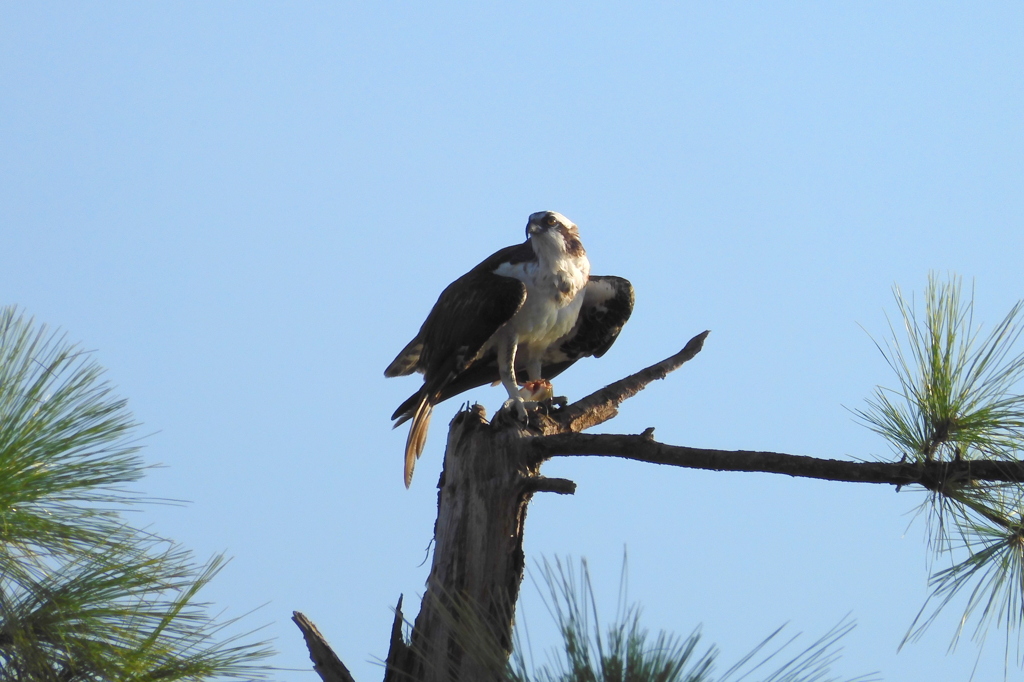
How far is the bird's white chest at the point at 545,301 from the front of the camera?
5.25 m

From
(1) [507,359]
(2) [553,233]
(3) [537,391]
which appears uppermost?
(2) [553,233]

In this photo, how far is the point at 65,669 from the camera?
2750mm

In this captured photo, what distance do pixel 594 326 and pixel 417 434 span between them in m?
1.22

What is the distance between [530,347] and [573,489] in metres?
2.09

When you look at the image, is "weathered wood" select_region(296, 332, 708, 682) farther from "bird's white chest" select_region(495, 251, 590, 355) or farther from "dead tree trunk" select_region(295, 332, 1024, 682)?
"bird's white chest" select_region(495, 251, 590, 355)

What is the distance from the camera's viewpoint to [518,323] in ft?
17.2

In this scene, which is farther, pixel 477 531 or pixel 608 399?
pixel 608 399

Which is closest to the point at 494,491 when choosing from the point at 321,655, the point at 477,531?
the point at 477,531

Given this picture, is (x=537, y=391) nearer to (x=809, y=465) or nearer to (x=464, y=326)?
(x=464, y=326)

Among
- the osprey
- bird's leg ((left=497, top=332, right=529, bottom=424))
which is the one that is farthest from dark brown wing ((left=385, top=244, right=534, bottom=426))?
bird's leg ((left=497, top=332, right=529, bottom=424))

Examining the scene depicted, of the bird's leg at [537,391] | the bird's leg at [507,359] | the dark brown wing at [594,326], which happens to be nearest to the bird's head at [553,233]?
the dark brown wing at [594,326]

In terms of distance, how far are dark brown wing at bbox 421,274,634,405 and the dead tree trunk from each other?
1653mm

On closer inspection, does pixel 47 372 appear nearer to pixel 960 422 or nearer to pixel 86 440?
pixel 86 440

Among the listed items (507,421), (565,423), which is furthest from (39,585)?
(565,423)
